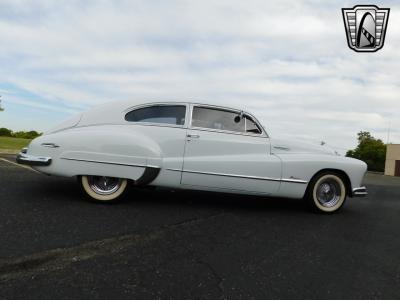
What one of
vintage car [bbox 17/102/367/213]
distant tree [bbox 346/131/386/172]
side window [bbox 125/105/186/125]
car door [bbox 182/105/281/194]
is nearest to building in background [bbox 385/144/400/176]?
distant tree [bbox 346/131/386/172]

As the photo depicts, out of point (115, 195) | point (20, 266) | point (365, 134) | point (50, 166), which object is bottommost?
point (20, 266)

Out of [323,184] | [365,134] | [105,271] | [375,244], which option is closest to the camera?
[105,271]

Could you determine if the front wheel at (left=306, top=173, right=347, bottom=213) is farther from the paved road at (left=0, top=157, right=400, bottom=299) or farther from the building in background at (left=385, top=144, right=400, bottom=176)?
the building in background at (left=385, top=144, right=400, bottom=176)

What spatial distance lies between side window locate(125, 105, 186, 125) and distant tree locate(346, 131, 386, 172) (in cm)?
7387

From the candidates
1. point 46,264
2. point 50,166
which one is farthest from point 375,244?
point 50,166

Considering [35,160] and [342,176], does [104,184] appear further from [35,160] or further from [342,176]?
[342,176]

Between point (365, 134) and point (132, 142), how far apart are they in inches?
3640

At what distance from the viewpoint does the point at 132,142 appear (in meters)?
5.03

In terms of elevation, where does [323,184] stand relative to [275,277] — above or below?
above

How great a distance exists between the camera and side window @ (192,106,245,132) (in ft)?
17.8

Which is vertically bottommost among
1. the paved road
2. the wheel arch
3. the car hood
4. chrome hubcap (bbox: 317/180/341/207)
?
the paved road

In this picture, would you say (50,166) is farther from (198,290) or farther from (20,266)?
(198,290)

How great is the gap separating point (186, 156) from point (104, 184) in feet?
4.04

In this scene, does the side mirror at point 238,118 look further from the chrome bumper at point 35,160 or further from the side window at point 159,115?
the chrome bumper at point 35,160
